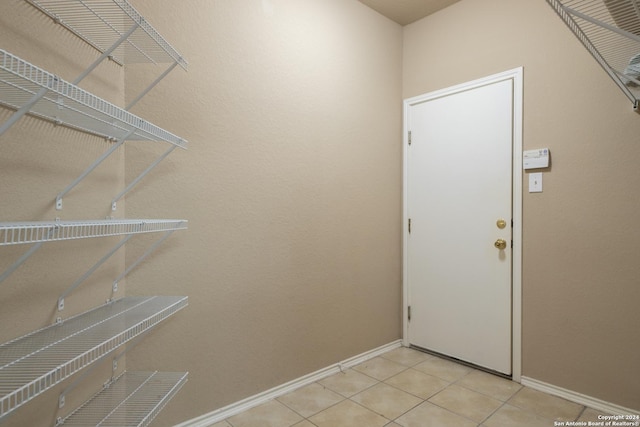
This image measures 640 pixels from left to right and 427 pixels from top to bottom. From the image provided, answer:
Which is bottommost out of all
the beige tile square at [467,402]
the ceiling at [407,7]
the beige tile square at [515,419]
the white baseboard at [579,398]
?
the beige tile square at [467,402]

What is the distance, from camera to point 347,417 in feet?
6.46

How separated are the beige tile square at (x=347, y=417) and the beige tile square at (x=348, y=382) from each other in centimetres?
16

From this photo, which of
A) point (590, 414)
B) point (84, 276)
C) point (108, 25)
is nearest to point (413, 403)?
point (590, 414)

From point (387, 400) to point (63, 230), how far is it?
1950 millimetres

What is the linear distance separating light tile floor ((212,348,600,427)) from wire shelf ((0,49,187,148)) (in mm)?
1563

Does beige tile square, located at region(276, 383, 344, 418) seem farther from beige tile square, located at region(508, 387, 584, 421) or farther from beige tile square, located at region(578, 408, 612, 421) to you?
beige tile square, located at region(578, 408, 612, 421)

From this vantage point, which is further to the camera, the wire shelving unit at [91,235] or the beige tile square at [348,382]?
the beige tile square at [348,382]

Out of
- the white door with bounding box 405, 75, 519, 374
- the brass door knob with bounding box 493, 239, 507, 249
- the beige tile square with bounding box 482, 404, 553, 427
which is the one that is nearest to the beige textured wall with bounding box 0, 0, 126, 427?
the beige tile square with bounding box 482, 404, 553, 427

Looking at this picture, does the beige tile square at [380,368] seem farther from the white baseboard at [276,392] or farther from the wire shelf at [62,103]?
the wire shelf at [62,103]

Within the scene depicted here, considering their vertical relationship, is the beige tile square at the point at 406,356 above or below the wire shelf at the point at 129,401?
below

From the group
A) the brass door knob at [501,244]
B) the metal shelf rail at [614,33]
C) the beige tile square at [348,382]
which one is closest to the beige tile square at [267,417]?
the beige tile square at [348,382]

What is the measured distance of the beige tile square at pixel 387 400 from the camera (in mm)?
2029

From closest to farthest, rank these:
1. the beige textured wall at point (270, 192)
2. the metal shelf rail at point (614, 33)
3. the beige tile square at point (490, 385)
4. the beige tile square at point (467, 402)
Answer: the metal shelf rail at point (614, 33), the beige textured wall at point (270, 192), the beige tile square at point (467, 402), the beige tile square at point (490, 385)

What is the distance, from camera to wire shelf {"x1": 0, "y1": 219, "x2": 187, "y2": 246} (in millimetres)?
847
